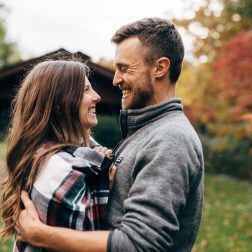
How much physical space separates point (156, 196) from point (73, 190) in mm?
344

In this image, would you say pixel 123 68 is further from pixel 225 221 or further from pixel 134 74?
pixel 225 221

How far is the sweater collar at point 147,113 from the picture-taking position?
2.29 metres

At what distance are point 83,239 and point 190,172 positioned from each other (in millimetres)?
504

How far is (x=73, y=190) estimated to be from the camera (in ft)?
6.64

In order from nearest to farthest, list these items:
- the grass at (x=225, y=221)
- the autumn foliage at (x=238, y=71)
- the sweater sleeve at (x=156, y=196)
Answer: the sweater sleeve at (x=156, y=196), the grass at (x=225, y=221), the autumn foliage at (x=238, y=71)

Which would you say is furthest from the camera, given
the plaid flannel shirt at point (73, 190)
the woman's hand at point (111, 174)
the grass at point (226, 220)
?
the grass at point (226, 220)

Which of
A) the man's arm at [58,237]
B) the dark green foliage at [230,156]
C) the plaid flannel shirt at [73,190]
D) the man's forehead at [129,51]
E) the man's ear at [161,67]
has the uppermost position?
the man's forehead at [129,51]

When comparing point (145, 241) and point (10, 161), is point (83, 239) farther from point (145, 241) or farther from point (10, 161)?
point (10, 161)

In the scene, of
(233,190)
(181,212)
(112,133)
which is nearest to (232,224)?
(112,133)

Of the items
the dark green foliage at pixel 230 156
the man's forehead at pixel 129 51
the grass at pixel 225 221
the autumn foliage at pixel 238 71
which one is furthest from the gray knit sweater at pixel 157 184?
the dark green foliage at pixel 230 156

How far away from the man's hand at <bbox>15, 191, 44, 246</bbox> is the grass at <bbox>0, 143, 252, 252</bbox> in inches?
118

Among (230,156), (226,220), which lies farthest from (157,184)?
(230,156)

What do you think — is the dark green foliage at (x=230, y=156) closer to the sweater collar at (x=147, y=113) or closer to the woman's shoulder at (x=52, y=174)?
the sweater collar at (x=147, y=113)

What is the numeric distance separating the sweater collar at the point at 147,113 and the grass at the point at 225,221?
297cm
